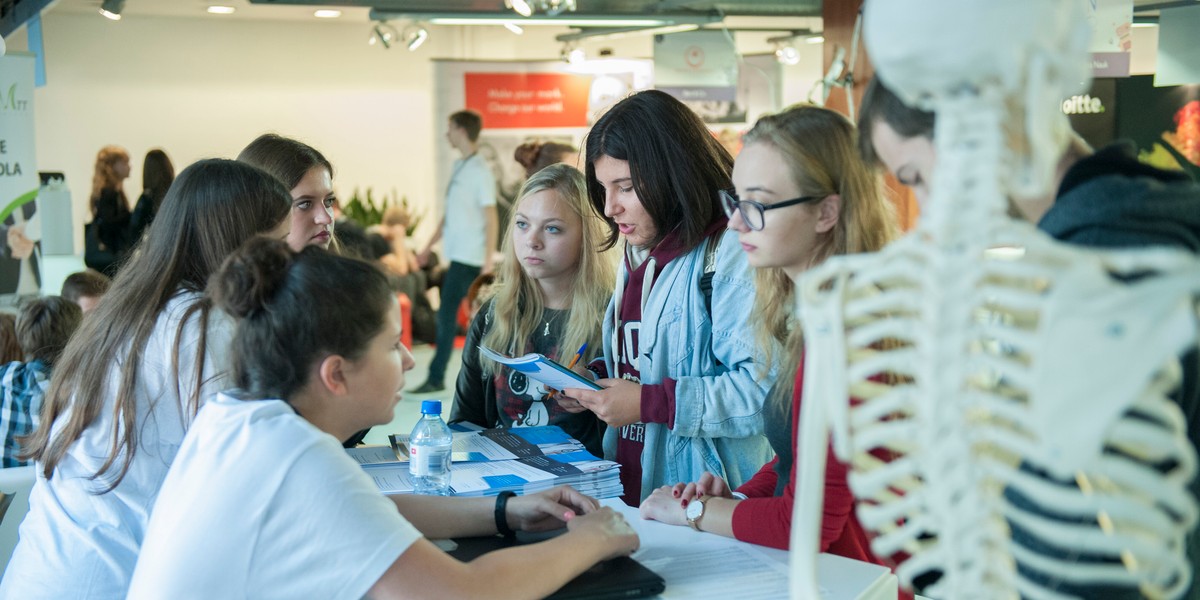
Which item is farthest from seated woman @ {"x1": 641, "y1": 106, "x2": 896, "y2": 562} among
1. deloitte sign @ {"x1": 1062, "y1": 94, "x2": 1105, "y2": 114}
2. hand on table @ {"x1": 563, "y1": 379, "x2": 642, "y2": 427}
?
deloitte sign @ {"x1": 1062, "y1": 94, "x2": 1105, "y2": 114}

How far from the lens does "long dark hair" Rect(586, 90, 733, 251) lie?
232cm

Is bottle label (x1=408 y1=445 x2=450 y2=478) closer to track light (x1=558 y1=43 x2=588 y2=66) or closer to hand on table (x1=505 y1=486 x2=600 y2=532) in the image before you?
hand on table (x1=505 y1=486 x2=600 y2=532)

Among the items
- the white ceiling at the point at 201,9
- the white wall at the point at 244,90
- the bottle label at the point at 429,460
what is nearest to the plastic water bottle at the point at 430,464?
the bottle label at the point at 429,460

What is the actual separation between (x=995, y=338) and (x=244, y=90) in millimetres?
10115

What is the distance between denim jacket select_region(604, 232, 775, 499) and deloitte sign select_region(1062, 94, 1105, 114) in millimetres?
3203

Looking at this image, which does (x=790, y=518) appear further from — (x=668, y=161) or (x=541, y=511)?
(x=668, y=161)

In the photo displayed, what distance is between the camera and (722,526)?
1.73 metres

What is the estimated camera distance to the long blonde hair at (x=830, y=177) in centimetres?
179

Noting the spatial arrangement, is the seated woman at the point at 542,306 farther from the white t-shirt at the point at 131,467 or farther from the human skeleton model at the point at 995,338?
the human skeleton model at the point at 995,338

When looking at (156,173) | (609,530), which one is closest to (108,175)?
(156,173)

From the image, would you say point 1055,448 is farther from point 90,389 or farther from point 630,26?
point 630,26

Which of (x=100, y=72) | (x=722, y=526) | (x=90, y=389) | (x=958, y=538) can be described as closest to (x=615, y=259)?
(x=722, y=526)

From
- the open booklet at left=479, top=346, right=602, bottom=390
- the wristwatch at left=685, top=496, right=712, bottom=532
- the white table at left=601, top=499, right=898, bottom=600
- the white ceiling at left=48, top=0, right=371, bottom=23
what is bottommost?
the white table at left=601, top=499, right=898, bottom=600

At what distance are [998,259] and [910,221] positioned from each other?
12.8ft
